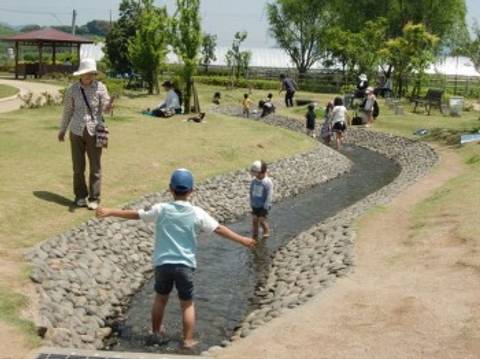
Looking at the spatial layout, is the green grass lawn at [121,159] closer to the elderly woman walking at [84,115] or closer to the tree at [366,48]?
the elderly woman walking at [84,115]

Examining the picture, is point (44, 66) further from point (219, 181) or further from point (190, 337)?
point (190, 337)

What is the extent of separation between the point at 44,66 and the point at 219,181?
32801 millimetres

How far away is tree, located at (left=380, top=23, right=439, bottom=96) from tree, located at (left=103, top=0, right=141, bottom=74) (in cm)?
1633

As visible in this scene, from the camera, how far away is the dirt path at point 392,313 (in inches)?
257

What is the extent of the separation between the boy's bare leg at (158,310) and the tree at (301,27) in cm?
5587

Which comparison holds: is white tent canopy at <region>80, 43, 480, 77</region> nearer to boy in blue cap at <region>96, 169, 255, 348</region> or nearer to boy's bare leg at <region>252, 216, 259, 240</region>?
boy's bare leg at <region>252, 216, 259, 240</region>

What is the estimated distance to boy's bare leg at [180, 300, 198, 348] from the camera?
7.10 meters

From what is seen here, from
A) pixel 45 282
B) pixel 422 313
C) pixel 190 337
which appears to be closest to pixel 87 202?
pixel 45 282

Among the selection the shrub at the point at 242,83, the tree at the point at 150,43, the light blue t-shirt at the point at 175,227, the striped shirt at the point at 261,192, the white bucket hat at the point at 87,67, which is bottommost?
the striped shirt at the point at 261,192

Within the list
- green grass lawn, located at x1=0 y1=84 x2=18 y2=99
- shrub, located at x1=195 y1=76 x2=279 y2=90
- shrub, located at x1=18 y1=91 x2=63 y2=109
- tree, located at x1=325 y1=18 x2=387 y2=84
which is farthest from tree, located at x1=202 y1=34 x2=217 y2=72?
shrub, located at x1=18 y1=91 x2=63 y2=109

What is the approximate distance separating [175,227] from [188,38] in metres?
20.4

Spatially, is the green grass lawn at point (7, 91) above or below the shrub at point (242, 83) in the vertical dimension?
below

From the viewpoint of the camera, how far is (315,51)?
6450cm

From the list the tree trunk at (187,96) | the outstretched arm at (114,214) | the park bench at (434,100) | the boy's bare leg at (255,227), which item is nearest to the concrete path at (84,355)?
the outstretched arm at (114,214)
